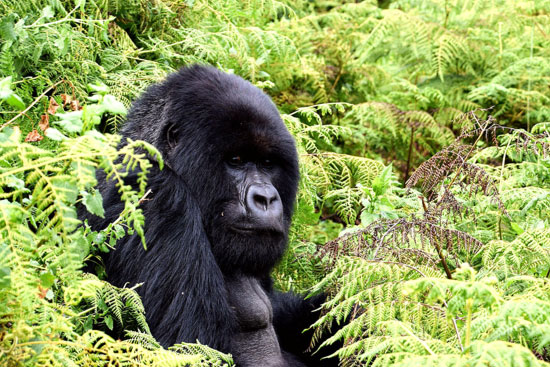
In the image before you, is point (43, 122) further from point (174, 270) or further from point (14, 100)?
point (174, 270)

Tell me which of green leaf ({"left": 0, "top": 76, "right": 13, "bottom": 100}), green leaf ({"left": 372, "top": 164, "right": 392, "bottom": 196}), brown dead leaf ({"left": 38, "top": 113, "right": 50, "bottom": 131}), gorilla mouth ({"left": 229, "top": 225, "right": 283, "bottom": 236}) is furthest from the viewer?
green leaf ({"left": 372, "top": 164, "right": 392, "bottom": 196})

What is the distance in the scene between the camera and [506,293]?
2.49m

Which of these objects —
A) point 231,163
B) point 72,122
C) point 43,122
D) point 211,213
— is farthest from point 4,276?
point 231,163

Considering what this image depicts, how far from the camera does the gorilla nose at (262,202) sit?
273 centimetres

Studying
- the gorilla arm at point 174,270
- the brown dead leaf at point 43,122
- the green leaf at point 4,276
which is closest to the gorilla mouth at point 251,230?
the gorilla arm at point 174,270

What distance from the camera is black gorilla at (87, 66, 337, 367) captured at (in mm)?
2541

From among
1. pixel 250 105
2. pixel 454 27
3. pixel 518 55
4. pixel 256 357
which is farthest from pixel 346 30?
pixel 256 357

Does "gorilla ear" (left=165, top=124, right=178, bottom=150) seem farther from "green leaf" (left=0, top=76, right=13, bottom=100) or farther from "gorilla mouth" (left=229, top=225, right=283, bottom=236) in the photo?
"green leaf" (left=0, top=76, right=13, bottom=100)

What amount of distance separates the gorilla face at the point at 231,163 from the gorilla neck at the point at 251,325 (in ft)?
0.33

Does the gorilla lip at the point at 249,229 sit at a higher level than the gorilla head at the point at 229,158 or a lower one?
lower

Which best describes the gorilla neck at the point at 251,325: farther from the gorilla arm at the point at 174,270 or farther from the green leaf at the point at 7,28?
the green leaf at the point at 7,28

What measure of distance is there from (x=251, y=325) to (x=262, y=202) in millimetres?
588

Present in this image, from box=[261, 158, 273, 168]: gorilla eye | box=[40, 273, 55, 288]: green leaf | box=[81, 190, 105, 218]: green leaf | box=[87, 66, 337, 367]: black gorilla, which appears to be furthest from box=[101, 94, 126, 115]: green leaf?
box=[261, 158, 273, 168]: gorilla eye

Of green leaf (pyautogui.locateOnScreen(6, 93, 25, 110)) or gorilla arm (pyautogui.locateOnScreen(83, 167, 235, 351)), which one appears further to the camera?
gorilla arm (pyautogui.locateOnScreen(83, 167, 235, 351))
